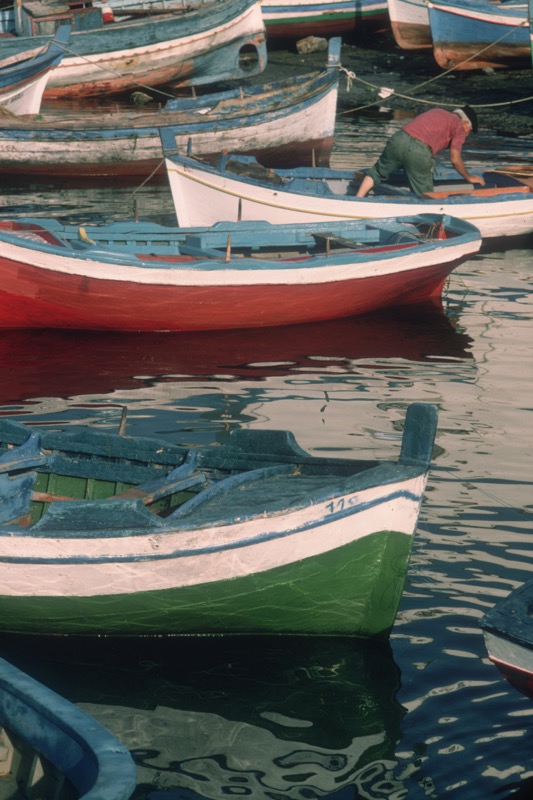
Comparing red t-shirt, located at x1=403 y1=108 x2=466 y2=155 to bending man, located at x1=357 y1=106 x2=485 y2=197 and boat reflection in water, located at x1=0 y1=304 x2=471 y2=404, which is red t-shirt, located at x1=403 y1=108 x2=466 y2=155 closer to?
bending man, located at x1=357 y1=106 x2=485 y2=197

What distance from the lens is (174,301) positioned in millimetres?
11633

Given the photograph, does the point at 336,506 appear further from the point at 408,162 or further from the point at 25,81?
the point at 25,81

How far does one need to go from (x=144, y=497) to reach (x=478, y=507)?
8.19 ft

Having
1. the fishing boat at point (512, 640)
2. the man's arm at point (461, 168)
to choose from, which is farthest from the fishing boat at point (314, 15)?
the fishing boat at point (512, 640)

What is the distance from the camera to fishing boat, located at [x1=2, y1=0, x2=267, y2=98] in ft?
77.1

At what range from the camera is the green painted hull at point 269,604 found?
6406 millimetres

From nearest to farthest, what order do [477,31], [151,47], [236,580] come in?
1. [236,580]
2. [151,47]
3. [477,31]

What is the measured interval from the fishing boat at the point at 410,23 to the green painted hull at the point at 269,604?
73.6ft

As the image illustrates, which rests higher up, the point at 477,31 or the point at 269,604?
the point at 477,31

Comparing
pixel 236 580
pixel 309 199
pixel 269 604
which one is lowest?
pixel 269 604

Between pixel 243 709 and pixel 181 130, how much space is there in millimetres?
13368

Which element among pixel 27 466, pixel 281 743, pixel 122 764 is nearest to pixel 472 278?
pixel 27 466

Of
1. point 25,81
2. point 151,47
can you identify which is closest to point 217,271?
point 25,81

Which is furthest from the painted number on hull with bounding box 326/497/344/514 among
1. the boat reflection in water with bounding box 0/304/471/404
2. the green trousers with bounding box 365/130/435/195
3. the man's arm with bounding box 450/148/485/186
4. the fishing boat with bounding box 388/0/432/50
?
the fishing boat with bounding box 388/0/432/50
